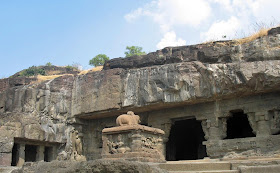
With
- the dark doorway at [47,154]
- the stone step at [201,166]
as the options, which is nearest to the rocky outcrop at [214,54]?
the dark doorway at [47,154]

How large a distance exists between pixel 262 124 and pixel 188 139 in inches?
274

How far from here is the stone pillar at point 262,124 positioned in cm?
1343

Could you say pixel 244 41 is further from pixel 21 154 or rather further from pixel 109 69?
pixel 21 154

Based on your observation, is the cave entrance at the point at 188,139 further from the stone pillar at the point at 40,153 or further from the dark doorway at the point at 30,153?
the dark doorway at the point at 30,153

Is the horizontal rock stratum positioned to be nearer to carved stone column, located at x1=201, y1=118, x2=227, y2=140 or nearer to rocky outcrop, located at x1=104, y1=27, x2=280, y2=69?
rocky outcrop, located at x1=104, y1=27, x2=280, y2=69

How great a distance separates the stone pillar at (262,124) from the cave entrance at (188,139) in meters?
5.38

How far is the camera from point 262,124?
13578 millimetres

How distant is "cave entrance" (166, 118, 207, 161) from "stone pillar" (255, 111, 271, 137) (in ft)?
17.7

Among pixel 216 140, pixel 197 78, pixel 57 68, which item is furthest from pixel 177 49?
pixel 57 68

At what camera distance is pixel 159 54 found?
53.2 feet

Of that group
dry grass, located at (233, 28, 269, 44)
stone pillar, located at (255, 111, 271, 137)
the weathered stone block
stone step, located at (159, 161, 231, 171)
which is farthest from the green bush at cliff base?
stone step, located at (159, 161, 231, 171)

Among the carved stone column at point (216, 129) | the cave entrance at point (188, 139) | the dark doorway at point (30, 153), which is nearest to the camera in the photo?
the carved stone column at point (216, 129)

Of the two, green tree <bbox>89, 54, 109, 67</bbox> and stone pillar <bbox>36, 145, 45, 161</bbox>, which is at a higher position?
green tree <bbox>89, 54, 109, 67</bbox>

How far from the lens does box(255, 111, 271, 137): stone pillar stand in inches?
529
